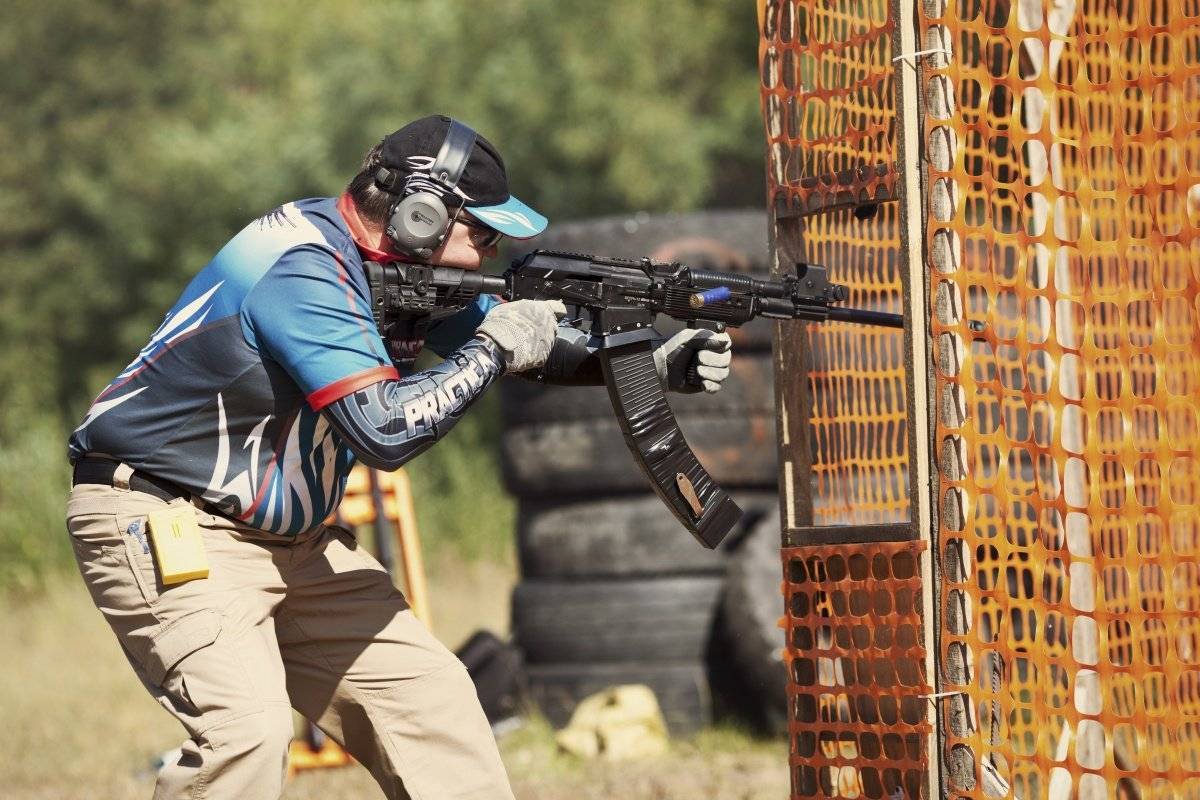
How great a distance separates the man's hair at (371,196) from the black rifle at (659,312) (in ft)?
1.66

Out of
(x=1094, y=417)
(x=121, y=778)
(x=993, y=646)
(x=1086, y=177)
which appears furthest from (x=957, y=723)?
(x=121, y=778)

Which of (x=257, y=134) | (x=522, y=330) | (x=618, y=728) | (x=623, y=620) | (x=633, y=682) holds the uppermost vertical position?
(x=257, y=134)

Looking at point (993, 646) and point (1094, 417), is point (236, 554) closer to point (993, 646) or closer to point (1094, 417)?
point (993, 646)

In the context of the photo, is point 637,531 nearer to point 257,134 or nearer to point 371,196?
point 371,196

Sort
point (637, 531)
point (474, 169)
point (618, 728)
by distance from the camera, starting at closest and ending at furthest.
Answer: point (474, 169), point (618, 728), point (637, 531)

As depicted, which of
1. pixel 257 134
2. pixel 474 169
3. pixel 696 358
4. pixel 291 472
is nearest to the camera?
pixel 291 472

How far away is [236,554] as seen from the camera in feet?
12.8

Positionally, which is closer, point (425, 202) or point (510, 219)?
point (425, 202)

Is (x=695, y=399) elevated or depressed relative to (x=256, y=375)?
depressed

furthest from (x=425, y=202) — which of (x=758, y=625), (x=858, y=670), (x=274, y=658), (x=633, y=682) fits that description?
(x=633, y=682)

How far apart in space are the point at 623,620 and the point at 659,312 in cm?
374

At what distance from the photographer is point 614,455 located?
827 cm

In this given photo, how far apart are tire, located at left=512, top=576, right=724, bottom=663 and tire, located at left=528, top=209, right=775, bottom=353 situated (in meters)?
1.43

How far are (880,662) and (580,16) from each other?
1539 cm
